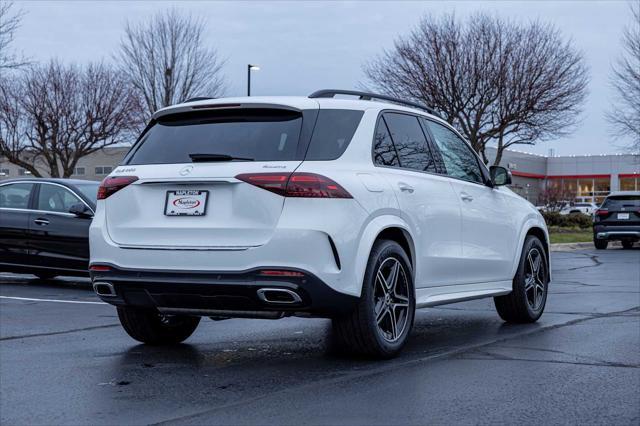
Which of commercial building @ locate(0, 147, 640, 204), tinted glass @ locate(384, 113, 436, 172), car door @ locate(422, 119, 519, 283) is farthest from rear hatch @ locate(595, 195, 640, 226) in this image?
commercial building @ locate(0, 147, 640, 204)

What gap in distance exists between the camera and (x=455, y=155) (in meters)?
7.75

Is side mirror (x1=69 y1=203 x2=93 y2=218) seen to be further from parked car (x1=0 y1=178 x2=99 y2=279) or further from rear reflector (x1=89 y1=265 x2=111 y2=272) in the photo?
rear reflector (x1=89 y1=265 x2=111 y2=272)

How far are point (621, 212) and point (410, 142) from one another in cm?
2035

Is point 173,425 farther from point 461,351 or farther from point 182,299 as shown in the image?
point 461,351

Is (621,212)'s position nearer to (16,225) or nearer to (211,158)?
(16,225)

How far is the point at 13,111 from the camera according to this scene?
4569cm

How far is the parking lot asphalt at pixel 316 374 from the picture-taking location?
4637 mm

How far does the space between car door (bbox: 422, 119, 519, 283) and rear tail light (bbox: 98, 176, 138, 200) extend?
7.95ft

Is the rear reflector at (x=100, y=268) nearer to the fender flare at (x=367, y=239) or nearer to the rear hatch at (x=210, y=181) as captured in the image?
the rear hatch at (x=210, y=181)

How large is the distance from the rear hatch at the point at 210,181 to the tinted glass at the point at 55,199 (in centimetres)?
627

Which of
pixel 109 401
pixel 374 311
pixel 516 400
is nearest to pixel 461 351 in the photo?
pixel 374 311

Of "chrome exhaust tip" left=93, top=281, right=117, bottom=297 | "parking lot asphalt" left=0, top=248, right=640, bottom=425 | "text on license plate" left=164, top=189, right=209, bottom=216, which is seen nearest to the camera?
"parking lot asphalt" left=0, top=248, right=640, bottom=425

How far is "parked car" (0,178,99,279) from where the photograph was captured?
1205 cm

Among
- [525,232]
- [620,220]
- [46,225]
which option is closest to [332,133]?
[525,232]
